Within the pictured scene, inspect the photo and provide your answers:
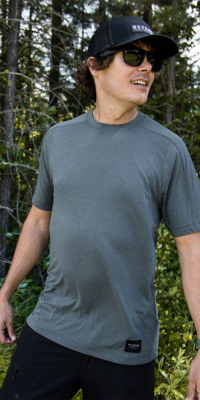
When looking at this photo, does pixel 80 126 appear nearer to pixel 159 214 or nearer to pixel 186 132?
pixel 159 214

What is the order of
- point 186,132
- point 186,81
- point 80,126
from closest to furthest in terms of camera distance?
point 80,126 < point 186,132 < point 186,81

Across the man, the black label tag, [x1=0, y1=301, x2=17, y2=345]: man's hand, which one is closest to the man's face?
the man

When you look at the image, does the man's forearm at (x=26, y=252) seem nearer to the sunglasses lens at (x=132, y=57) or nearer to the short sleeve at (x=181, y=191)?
the short sleeve at (x=181, y=191)

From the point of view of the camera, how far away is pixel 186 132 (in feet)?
16.5

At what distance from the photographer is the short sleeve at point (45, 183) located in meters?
1.70

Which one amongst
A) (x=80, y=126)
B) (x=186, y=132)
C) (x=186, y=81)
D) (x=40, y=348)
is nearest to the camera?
(x=40, y=348)

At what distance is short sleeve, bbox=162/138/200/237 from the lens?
1406mm

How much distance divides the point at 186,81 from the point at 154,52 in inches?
158

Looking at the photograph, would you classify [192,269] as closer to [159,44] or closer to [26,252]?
[26,252]

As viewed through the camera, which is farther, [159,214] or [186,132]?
[186,132]

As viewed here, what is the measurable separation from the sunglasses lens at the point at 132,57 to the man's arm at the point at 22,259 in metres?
0.76

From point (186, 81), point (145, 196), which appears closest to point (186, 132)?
point (186, 81)

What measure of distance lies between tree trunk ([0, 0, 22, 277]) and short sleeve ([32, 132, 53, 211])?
1990 millimetres

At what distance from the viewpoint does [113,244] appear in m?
1.39
